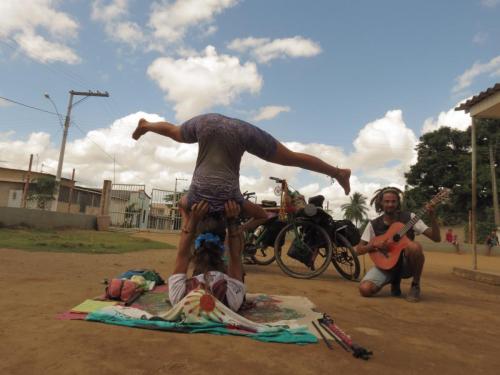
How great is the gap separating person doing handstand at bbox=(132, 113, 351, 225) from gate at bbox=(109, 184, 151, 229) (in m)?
17.7

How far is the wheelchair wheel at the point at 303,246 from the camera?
5.61 metres

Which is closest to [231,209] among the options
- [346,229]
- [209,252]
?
[209,252]

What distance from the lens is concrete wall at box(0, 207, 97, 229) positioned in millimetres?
13865

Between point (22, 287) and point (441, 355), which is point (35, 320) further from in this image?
point (441, 355)

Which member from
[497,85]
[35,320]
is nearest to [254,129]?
[35,320]

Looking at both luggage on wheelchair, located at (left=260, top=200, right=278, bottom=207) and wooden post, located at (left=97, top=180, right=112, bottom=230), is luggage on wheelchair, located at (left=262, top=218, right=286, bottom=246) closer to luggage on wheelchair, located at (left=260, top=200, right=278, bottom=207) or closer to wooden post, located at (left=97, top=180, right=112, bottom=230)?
luggage on wheelchair, located at (left=260, top=200, right=278, bottom=207)

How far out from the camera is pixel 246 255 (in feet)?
21.0

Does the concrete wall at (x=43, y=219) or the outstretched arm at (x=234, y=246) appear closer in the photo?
the outstretched arm at (x=234, y=246)

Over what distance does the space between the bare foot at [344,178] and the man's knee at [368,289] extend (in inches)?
61.3

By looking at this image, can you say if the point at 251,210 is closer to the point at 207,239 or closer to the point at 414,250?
the point at 207,239

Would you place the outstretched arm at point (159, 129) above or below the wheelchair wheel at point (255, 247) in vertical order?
above

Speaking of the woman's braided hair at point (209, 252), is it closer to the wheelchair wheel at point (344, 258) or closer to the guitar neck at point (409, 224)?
the guitar neck at point (409, 224)

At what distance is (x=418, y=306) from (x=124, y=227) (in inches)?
715

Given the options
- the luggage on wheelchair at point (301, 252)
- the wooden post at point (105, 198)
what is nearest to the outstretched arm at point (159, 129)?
the luggage on wheelchair at point (301, 252)
